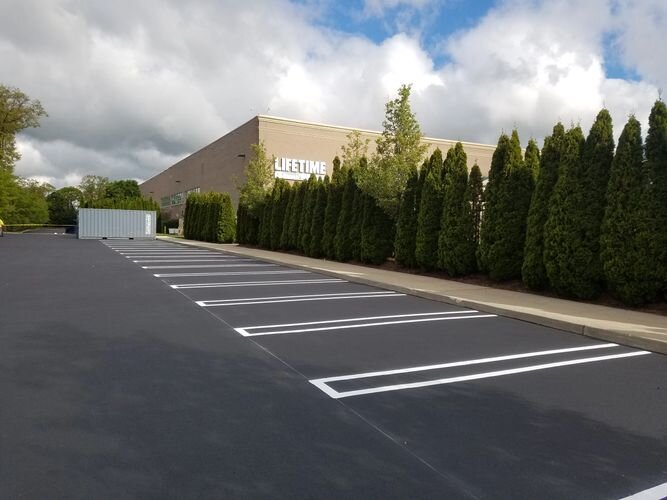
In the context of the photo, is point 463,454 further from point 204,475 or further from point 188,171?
point 188,171

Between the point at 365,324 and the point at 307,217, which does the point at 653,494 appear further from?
A: the point at 307,217

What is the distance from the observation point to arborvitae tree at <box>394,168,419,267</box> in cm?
1554

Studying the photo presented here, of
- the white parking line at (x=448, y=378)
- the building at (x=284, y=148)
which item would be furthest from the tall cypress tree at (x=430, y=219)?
the building at (x=284, y=148)

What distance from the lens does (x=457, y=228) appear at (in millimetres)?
13516

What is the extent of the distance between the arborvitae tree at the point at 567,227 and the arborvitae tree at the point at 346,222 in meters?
9.44

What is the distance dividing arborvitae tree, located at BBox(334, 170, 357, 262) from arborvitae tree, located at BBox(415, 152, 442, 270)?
14.7 ft

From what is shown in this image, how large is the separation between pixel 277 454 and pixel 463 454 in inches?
47.5

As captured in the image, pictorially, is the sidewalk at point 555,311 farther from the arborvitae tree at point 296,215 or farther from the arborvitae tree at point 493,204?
the arborvitae tree at point 296,215

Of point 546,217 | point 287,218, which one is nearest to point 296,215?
point 287,218

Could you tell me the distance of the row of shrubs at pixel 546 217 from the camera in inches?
350

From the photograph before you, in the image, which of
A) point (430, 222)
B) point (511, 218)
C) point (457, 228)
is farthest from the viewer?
point (430, 222)

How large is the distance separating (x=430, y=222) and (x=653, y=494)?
39.3 ft

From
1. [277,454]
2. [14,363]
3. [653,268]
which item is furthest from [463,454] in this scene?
[653,268]

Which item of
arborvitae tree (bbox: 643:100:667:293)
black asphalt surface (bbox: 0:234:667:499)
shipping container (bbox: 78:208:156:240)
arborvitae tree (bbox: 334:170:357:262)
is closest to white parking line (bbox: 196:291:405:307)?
black asphalt surface (bbox: 0:234:667:499)
